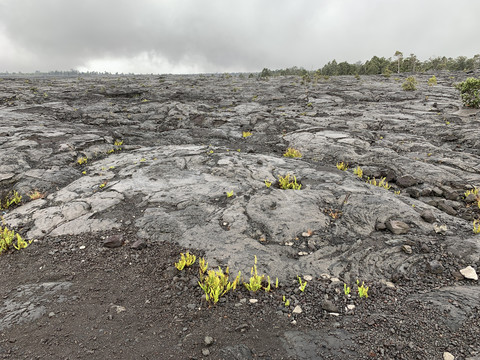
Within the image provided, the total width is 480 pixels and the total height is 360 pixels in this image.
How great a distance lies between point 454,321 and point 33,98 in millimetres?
35499

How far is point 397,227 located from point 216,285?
508 cm

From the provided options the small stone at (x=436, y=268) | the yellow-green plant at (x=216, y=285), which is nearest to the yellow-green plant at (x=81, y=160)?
the yellow-green plant at (x=216, y=285)

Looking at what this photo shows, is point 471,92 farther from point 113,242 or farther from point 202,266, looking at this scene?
point 113,242

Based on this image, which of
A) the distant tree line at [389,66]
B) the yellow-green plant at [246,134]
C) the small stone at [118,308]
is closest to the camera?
the small stone at [118,308]

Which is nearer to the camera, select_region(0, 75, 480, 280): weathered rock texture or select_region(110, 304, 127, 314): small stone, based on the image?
select_region(110, 304, 127, 314): small stone

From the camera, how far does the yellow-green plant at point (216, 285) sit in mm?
4729

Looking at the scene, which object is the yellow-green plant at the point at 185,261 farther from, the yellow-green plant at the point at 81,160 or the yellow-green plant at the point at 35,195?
the yellow-green plant at the point at 81,160

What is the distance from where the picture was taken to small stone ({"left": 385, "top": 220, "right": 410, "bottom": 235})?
627cm

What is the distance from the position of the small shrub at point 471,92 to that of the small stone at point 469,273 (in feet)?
70.4

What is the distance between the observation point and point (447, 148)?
1309 centimetres

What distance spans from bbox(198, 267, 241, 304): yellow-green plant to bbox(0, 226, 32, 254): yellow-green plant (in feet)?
18.3

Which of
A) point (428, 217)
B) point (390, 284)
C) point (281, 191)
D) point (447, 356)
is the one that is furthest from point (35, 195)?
→ point (428, 217)

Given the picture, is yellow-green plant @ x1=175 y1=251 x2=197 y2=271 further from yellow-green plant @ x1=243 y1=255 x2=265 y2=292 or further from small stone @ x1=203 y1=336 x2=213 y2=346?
small stone @ x1=203 y1=336 x2=213 y2=346

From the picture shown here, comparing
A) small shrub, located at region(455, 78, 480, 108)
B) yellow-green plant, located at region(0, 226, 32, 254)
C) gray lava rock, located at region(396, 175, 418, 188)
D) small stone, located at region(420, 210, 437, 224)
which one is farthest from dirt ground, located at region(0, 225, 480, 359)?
small shrub, located at region(455, 78, 480, 108)
